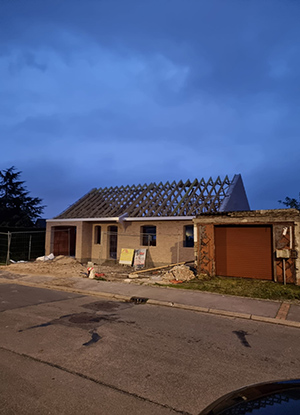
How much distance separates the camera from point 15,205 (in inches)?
1232

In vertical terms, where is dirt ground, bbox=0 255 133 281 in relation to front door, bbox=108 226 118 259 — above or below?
below

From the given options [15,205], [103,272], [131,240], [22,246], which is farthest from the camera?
[15,205]

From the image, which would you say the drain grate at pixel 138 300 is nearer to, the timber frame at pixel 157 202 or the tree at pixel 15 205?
the timber frame at pixel 157 202

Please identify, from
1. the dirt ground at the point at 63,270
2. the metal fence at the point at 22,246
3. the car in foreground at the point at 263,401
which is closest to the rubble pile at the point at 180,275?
the dirt ground at the point at 63,270

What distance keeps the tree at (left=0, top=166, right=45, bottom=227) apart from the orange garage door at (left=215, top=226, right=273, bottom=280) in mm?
23448

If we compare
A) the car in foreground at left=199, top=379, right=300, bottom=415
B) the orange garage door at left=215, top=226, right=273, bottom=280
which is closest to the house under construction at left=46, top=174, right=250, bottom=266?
the orange garage door at left=215, top=226, right=273, bottom=280

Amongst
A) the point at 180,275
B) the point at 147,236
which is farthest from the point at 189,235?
the point at 180,275

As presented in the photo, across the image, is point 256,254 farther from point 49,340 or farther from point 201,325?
point 49,340

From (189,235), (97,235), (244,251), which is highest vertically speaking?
(189,235)

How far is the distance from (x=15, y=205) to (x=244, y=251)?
26.5 metres

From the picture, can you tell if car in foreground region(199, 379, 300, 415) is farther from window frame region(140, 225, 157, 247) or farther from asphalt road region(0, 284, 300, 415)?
window frame region(140, 225, 157, 247)

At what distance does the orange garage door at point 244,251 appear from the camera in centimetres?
1276

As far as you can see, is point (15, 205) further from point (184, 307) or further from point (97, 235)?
point (184, 307)

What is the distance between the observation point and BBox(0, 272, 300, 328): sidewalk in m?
8.00
